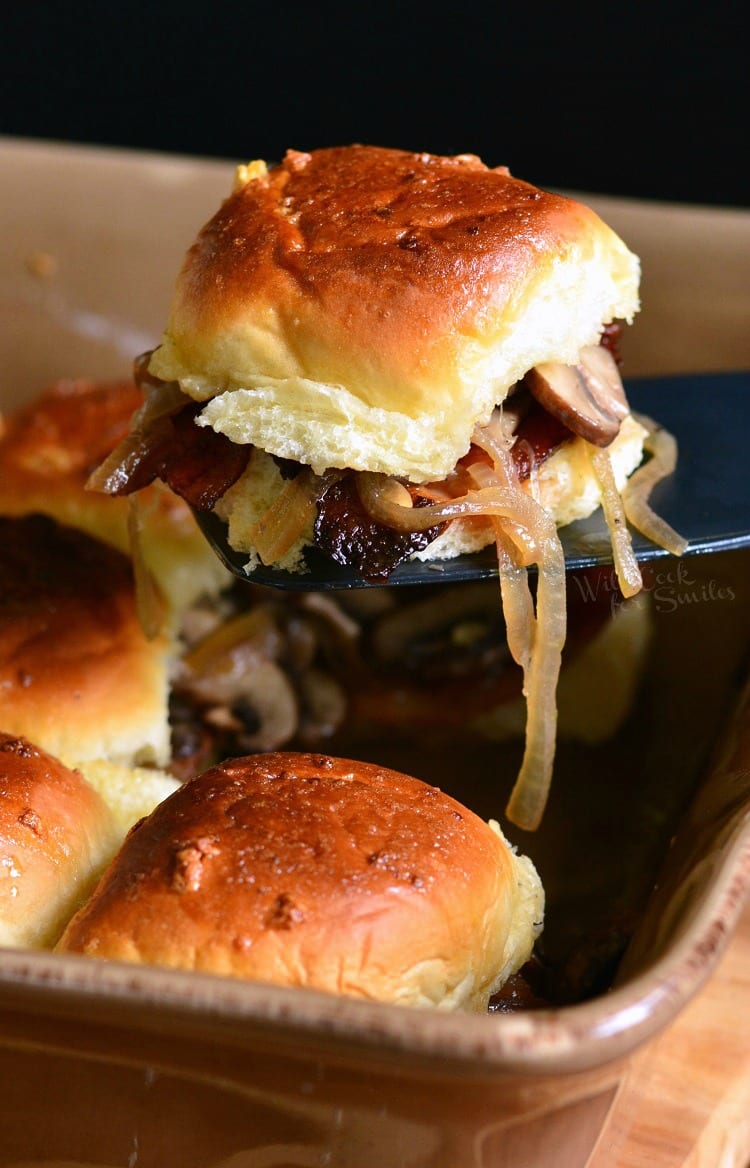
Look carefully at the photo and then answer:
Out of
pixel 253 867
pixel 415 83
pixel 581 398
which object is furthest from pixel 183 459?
pixel 415 83

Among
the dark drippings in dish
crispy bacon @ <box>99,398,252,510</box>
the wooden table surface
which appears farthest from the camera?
the dark drippings in dish

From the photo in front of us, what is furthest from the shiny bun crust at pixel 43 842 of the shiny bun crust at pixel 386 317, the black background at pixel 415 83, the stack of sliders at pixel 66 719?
the black background at pixel 415 83

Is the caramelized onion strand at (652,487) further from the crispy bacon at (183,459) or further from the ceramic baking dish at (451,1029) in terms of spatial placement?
the crispy bacon at (183,459)

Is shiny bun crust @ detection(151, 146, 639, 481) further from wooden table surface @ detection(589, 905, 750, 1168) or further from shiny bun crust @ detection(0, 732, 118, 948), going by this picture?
wooden table surface @ detection(589, 905, 750, 1168)

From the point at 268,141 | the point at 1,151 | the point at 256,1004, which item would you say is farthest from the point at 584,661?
the point at 268,141

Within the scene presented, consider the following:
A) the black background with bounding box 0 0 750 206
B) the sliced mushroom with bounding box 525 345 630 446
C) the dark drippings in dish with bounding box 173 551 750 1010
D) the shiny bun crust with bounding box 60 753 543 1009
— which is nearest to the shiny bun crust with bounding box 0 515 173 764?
the dark drippings in dish with bounding box 173 551 750 1010

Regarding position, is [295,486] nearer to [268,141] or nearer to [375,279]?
[375,279]
